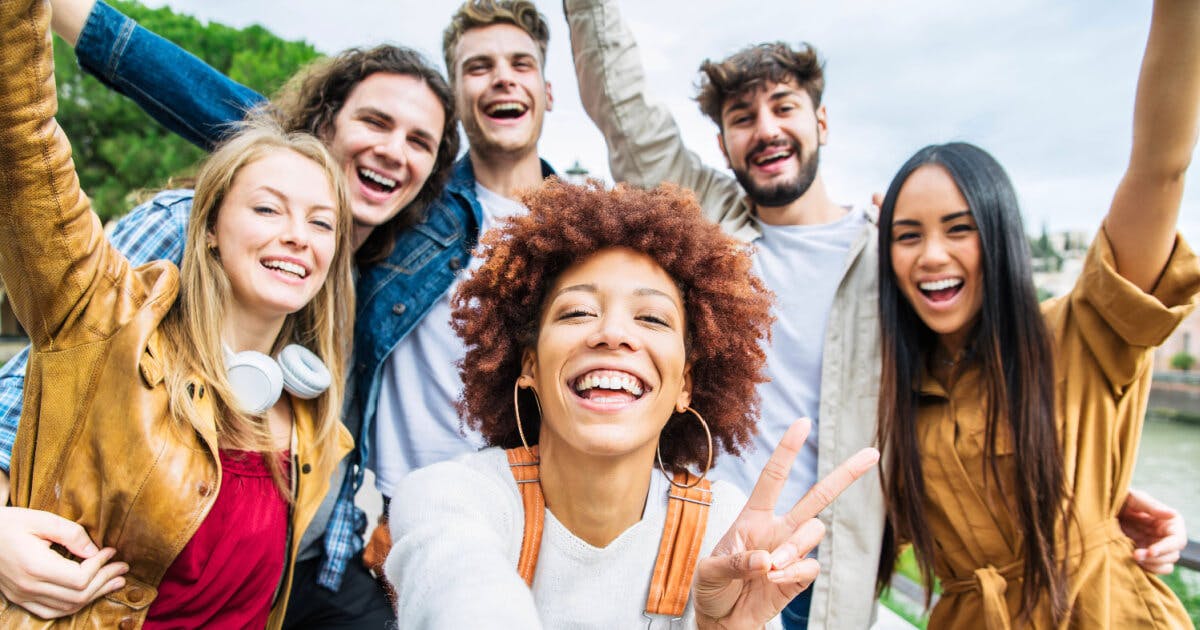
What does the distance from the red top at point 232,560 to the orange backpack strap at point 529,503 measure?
90 cm

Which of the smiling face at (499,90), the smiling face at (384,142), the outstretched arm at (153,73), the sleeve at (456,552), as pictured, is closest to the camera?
the sleeve at (456,552)

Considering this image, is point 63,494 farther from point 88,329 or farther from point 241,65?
point 241,65

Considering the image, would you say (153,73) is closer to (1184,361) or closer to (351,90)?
(351,90)

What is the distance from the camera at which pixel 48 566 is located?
1946 mm

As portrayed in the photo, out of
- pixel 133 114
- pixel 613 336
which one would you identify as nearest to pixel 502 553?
pixel 613 336

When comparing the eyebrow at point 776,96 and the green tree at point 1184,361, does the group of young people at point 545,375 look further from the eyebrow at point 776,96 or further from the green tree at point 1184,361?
the green tree at point 1184,361

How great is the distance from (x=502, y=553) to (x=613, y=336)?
0.68 meters

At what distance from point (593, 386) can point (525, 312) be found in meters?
0.48

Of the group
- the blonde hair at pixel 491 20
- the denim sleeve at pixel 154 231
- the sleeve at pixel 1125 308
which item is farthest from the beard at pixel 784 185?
the denim sleeve at pixel 154 231

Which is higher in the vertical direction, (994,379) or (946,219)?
(946,219)

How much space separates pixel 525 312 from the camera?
8.04 feet

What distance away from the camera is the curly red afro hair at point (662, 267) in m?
2.33

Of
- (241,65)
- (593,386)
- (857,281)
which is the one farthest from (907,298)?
(241,65)

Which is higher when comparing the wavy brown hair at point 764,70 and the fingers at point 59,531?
the wavy brown hair at point 764,70
